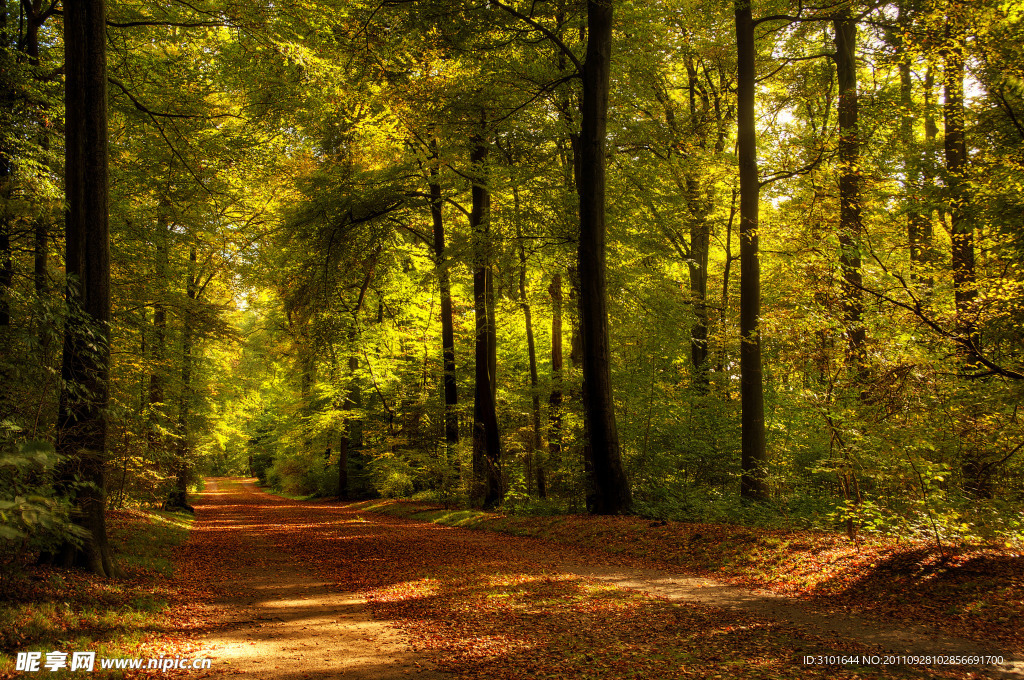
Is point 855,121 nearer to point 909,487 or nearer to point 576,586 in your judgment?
point 909,487

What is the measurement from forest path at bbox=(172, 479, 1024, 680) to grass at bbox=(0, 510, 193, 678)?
28.3 inches

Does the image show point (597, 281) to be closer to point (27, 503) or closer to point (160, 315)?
point (27, 503)

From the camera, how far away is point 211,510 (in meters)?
23.2

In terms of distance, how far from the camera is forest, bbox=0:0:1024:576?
7.20 metres

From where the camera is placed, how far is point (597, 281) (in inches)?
475

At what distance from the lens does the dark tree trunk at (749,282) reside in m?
11.8

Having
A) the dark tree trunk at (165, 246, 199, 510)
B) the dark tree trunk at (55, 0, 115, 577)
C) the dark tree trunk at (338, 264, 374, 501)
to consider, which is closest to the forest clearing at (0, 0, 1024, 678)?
the dark tree trunk at (55, 0, 115, 577)

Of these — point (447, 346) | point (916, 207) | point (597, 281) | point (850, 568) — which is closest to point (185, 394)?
point (447, 346)

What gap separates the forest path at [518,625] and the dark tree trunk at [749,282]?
4.20 meters

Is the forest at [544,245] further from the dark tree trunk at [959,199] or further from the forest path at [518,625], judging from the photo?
the forest path at [518,625]

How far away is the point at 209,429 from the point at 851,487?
22.2m

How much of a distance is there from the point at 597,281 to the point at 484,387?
563 cm

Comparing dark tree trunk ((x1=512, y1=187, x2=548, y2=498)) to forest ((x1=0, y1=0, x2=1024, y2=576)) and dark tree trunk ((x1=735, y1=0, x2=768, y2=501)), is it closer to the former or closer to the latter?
forest ((x1=0, y1=0, x2=1024, y2=576))

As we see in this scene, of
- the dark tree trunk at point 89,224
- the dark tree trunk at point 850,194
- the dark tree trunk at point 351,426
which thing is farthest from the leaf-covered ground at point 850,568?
the dark tree trunk at point 351,426
